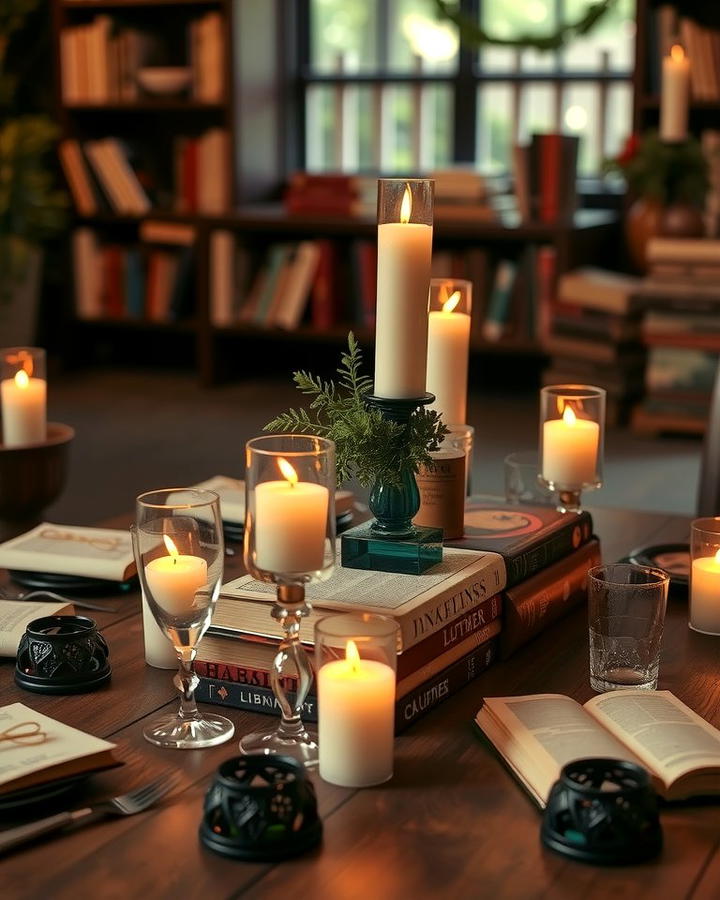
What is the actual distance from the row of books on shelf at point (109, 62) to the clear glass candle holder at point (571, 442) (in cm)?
380

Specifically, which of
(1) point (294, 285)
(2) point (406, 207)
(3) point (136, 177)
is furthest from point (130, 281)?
(2) point (406, 207)

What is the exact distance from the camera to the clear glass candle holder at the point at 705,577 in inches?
53.2

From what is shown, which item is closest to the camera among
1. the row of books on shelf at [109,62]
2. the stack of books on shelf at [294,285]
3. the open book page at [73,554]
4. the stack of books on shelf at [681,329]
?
the open book page at [73,554]

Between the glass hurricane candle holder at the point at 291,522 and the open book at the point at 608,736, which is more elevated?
the glass hurricane candle holder at the point at 291,522

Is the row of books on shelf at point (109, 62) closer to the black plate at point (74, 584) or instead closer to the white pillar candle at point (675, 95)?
the white pillar candle at point (675, 95)

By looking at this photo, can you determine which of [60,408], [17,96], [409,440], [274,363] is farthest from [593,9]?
[17,96]

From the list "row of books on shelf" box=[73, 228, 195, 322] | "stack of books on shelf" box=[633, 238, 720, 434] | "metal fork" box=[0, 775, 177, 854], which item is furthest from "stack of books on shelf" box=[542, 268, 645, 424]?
"metal fork" box=[0, 775, 177, 854]

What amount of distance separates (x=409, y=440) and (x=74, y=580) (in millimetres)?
455

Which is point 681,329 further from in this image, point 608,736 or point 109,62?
point 608,736

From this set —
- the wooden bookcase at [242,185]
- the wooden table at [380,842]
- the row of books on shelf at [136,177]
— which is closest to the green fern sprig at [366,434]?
the wooden table at [380,842]

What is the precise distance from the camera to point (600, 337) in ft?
14.0

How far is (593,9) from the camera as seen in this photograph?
213cm

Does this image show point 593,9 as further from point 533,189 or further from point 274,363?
point 274,363

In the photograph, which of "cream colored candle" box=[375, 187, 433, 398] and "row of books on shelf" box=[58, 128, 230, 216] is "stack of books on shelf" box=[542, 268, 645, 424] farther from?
"cream colored candle" box=[375, 187, 433, 398]
